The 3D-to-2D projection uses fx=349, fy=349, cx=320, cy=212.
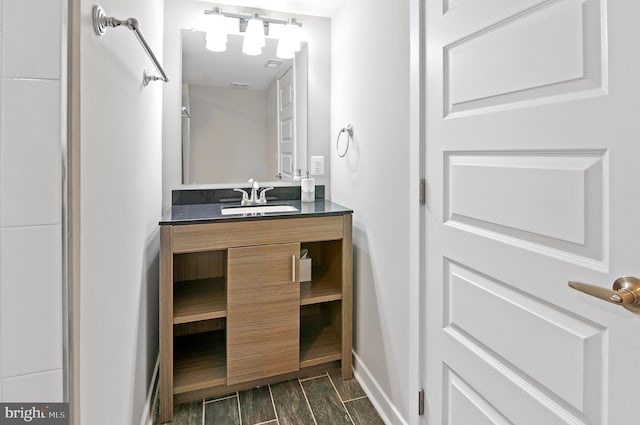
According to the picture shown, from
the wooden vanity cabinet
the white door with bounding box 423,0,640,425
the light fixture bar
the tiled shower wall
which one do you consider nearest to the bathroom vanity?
the wooden vanity cabinet

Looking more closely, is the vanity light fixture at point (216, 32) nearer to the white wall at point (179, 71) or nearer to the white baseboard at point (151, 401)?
the white wall at point (179, 71)

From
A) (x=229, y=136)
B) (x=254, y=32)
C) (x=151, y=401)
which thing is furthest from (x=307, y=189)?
(x=151, y=401)

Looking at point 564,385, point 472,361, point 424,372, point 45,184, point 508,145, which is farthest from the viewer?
point 424,372

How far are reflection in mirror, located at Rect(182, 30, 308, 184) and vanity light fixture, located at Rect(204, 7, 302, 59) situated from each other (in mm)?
50

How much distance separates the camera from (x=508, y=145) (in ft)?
3.09

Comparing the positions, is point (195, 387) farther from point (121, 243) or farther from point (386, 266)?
point (386, 266)

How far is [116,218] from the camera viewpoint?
110cm

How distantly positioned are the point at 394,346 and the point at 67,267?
1.33m

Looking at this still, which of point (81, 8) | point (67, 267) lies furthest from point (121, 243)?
point (81, 8)

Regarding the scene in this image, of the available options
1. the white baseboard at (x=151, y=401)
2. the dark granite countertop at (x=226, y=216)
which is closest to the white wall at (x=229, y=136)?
the dark granite countertop at (x=226, y=216)

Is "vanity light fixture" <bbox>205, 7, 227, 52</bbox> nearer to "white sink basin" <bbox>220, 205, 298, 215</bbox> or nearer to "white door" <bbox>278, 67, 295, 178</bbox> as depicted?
"white door" <bbox>278, 67, 295, 178</bbox>

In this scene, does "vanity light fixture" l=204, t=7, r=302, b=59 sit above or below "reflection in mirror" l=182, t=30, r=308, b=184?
above

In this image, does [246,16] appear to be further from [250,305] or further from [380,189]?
[250,305]

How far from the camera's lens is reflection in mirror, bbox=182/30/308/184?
221 centimetres
